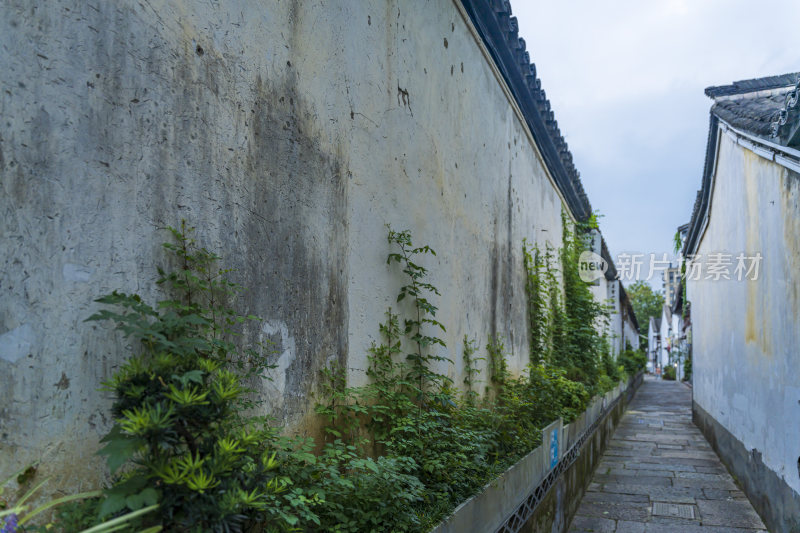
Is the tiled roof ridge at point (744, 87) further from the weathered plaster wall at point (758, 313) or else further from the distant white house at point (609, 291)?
the distant white house at point (609, 291)

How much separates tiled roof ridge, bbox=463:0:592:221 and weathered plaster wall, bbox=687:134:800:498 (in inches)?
100.0

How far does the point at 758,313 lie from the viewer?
22.5 ft

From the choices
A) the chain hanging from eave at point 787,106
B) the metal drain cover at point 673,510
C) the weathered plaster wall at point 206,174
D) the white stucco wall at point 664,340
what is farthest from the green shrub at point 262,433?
the white stucco wall at point 664,340

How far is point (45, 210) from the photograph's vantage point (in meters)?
1.62

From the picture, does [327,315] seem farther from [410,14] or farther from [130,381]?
[410,14]

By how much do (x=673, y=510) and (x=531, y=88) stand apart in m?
5.54

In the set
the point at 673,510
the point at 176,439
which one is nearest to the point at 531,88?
the point at 673,510

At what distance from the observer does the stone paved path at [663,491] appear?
21.0ft

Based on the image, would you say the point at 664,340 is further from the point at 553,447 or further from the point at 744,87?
the point at 553,447

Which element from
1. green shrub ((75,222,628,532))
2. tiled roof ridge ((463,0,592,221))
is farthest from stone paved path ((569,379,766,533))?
tiled roof ridge ((463,0,592,221))

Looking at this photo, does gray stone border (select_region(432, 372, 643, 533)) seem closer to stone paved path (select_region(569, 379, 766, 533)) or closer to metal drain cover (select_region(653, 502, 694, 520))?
stone paved path (select_region(569, 379, 766, 533))

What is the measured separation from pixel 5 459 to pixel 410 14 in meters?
3.72

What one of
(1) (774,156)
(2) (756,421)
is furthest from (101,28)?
(2) (756,421)

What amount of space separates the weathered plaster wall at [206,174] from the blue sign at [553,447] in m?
1.78
